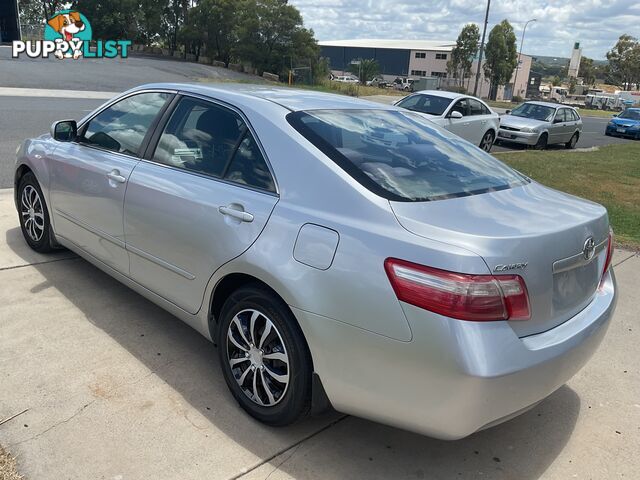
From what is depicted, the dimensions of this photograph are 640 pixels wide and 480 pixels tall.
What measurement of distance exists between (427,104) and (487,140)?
263cm

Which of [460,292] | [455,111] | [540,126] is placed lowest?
[540,126]

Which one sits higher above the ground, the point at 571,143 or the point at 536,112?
the point at 536,112

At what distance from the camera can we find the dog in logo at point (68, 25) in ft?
136

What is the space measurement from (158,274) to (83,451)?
1.09 meters

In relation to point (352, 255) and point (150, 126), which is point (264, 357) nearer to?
point (352, 255)

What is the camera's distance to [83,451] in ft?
8.64

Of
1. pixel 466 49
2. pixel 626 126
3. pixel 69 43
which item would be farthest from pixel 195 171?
pixel 466 49

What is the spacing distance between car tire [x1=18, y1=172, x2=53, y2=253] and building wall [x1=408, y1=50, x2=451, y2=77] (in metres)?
93.2

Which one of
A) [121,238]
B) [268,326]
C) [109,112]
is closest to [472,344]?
[268,326]

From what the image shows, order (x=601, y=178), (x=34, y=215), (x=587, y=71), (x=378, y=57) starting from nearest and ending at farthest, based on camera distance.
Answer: (x=34, y=215)
(x=601, y=178)
(x=378, y=57)
(x=587, y=71)

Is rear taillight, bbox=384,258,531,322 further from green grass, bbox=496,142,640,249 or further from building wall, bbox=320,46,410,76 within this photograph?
building wall, bbox=320,46,410,76

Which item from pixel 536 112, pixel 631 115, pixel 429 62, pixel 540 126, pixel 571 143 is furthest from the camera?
pixel 429 62

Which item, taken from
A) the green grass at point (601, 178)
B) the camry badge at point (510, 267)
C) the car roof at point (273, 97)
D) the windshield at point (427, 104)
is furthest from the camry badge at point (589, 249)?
the windshield at point (427, 104)

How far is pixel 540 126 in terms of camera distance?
16922mm
